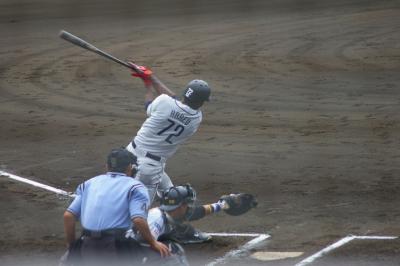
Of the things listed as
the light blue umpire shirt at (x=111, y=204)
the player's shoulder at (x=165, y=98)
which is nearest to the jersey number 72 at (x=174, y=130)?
the player's shoulder at (x=165, y=98)

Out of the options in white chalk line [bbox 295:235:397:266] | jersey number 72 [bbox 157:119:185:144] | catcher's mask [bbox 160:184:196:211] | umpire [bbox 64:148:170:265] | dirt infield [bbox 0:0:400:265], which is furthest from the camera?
dirt infield [bbox 0:0:400:265]

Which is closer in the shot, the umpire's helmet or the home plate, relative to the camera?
the home plate

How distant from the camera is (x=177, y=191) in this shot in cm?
767

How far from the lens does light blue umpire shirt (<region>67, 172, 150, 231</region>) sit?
6641mm

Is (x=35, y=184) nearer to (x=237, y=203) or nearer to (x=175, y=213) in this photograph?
(x=237, y=203)

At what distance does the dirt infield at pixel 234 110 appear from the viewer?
31.3 ft

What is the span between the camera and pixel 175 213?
773 cm

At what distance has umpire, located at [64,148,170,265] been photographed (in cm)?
659

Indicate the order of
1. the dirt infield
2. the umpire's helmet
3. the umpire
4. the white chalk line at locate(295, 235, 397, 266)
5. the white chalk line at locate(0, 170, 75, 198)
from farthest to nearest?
the white chalk line at locate(0, 170, 75, 198) < the dirt infield < the umpire's helmet < the white chalk line at locate(295, 235, 397, 266) < the umpire

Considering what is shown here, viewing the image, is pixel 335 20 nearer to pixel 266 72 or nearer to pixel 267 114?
pixel 266 72

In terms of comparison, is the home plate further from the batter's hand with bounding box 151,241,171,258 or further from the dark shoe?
the batter's hand with bounding box 151,241,171,258

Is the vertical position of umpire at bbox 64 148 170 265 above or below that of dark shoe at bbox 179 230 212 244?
above

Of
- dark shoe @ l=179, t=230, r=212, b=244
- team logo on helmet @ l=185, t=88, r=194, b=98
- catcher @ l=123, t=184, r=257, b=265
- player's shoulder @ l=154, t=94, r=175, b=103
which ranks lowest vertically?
dark shoe @ l=179, t=230, r=212, b=244

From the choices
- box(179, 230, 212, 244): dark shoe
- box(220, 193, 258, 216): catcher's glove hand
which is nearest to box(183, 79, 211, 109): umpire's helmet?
box(220, 193, 258, 216): catcher's glove hand
